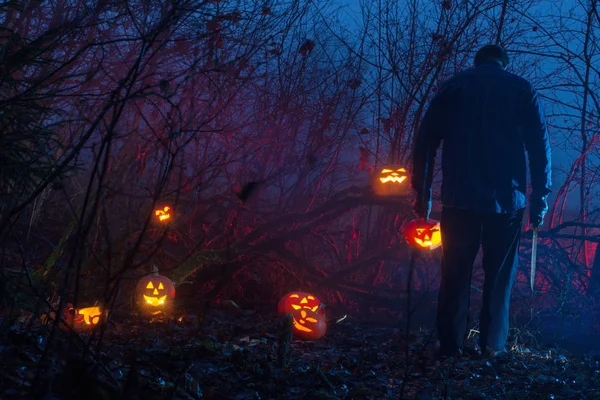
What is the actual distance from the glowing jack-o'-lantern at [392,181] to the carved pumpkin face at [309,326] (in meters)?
2.25

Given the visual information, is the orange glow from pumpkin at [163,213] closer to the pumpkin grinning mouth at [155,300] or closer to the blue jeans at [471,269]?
the pumpkin grinning mouth at [155,300]

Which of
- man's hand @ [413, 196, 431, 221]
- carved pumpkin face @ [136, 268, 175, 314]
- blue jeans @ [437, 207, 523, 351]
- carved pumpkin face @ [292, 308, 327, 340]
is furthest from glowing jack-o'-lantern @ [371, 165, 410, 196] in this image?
carved pumpkin face @ [136, 268, 175, 314]

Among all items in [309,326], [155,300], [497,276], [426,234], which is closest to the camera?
[497,276]

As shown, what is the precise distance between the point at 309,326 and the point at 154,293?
152cm

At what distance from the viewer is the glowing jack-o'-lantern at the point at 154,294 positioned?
4820mm

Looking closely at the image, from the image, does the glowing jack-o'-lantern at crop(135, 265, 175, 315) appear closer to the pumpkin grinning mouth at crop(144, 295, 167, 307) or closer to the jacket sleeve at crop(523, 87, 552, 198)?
the pumpkin grinning mouth at crop(144, 295, 167, 307)

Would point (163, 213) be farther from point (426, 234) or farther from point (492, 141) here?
point (492, 141)

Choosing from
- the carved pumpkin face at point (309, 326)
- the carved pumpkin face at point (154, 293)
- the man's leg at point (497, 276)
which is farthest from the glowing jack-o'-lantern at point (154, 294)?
the man's leg at point (497, 276)

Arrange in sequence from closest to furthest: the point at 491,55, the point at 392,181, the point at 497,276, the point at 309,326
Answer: the point at 497,276 → the point at 491,55 → the point at 309,326 → the point at 392,181

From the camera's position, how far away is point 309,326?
179 inches

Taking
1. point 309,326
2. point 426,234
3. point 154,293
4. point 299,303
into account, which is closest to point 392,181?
point 426,234

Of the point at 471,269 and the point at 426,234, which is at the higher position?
the point at 426,234

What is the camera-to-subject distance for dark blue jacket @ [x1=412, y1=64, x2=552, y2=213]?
12.1 feet

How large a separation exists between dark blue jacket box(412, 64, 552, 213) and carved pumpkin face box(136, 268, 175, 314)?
9.08 ft
